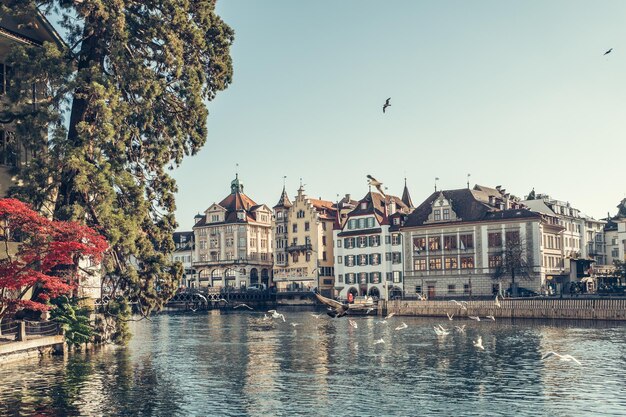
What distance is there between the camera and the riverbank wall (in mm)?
75825

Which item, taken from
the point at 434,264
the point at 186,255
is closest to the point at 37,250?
the point at 434,264

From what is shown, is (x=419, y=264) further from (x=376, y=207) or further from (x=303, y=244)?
(x=303, y=244)

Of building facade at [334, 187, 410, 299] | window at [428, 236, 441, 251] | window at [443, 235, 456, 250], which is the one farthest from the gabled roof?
window at [443, 235, 456, 250]

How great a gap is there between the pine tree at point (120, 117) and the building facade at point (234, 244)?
10044 centimetres

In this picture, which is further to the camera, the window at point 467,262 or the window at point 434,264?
the window at point 434,264

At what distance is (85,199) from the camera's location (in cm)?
4397

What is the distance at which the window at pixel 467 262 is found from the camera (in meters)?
109

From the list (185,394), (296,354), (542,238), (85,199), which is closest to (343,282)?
(542,238)

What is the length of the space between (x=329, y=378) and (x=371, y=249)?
84.9 m

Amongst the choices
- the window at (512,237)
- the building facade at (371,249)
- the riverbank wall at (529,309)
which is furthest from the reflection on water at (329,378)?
the building facade at (371,249)

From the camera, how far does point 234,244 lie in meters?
153

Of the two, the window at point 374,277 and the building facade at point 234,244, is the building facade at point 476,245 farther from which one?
the building facade at point 234,244

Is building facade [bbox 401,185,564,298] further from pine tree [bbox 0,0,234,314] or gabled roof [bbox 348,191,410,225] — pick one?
pine tree [bbox 0,0,234,314]

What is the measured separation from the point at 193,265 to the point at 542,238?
258 feet
